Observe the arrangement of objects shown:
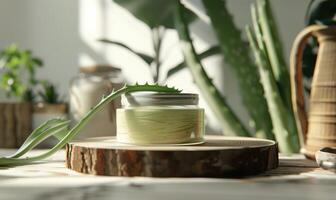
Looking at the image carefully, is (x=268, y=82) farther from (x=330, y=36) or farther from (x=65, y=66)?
(x=65, y=66)

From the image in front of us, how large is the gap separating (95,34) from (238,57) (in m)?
0.48

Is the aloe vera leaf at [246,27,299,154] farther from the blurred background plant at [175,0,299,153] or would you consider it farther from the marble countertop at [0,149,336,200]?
the marble countertop at [0,149,336,200]

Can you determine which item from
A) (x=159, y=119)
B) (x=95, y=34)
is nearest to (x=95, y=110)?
(x=159, y=119)

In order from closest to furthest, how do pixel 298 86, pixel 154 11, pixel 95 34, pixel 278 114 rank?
pixel 298 86
pixel 278 114
pixel 154 11
pixel 95 34

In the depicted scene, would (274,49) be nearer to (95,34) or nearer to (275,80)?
(275,80)

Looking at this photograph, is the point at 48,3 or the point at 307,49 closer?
the point at 307,49

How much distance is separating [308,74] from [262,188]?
1.92ft

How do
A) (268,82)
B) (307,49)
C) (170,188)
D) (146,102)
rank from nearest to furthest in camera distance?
(170,188) < (146,102) < (268,82) < (307,49)

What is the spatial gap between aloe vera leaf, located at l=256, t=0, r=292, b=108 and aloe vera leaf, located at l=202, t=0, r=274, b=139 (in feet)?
0.17

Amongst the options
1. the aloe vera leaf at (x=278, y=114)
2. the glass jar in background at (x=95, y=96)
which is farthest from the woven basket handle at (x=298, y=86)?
the glass jar in background at (x=95, y=96)

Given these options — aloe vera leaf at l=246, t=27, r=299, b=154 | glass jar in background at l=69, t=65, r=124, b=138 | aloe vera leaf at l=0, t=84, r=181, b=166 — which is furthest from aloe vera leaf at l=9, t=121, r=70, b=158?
aloe vera leaf at l=246, t=27, r=299, b=154

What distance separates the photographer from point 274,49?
92cm

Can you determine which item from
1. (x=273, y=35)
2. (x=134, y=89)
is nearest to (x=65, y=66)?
(x=273, y=35)

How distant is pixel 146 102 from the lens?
0.58 meters
